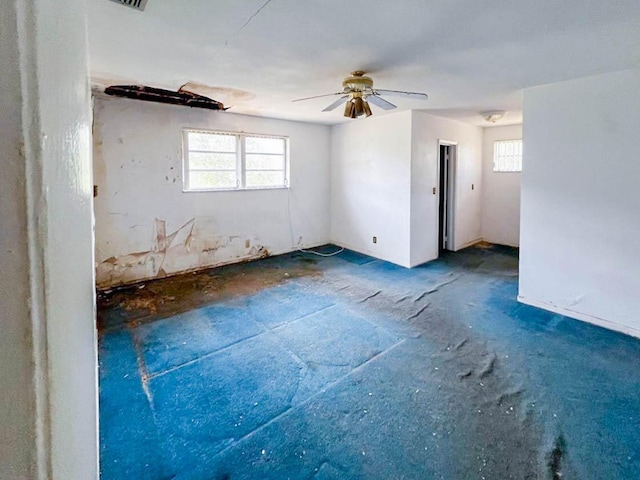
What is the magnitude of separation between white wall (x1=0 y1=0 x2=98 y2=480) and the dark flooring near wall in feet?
5.31

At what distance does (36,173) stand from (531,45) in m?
3.02

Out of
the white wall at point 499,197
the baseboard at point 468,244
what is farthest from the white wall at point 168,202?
the white wall at point 499,197

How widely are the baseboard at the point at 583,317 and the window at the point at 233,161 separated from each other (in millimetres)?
3865

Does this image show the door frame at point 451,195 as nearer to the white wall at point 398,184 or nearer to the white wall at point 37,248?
the white wall at point 398,184

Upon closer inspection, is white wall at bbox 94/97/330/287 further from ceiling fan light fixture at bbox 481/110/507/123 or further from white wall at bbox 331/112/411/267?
→ ceiling fan light fixture at bbox 481/110/507/123

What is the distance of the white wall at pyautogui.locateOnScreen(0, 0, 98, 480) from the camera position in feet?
0.85

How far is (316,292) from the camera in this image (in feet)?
13.2

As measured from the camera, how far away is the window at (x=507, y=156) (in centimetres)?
586

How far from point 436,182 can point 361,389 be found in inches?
152

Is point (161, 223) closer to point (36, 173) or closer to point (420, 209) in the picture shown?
point (420, 209)

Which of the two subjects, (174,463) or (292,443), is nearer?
(174,463)

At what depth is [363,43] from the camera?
234 cm

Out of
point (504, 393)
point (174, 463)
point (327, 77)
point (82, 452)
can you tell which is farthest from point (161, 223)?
point (82, 452)

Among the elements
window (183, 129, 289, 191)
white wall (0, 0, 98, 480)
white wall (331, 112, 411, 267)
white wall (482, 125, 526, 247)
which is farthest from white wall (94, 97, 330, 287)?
white wall (0, 0, 98, 480)
